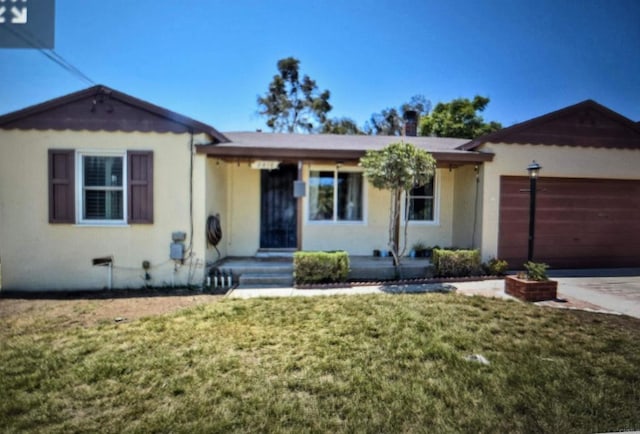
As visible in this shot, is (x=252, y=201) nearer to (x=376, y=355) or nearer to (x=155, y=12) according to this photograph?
(x=155, y=12)

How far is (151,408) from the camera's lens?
2691 mm

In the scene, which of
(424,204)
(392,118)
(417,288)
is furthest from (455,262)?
(392,118)


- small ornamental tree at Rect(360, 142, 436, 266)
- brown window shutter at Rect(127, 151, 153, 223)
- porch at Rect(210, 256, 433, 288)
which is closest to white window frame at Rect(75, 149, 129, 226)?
brown window shutter at Rect(127, 151, 153, 223)

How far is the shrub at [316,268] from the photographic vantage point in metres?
6.74

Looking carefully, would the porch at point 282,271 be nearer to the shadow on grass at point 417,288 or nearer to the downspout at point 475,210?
the shadow on grass at point 417,288

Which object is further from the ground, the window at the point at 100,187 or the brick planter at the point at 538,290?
the window at the point at 100,187

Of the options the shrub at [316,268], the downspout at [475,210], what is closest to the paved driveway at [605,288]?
the downspout at [475,210]

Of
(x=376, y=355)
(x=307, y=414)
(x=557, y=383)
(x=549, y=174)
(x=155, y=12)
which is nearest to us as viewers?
(x=307, y=414)

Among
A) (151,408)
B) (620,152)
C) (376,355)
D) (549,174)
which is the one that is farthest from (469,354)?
(620,152)

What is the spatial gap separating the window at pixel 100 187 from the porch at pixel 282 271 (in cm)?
205

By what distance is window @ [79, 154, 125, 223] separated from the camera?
681 cm

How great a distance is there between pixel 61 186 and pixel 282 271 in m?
4.87

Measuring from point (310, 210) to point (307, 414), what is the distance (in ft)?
21.4

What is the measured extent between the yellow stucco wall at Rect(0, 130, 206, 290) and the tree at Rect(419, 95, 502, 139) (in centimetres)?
1702
